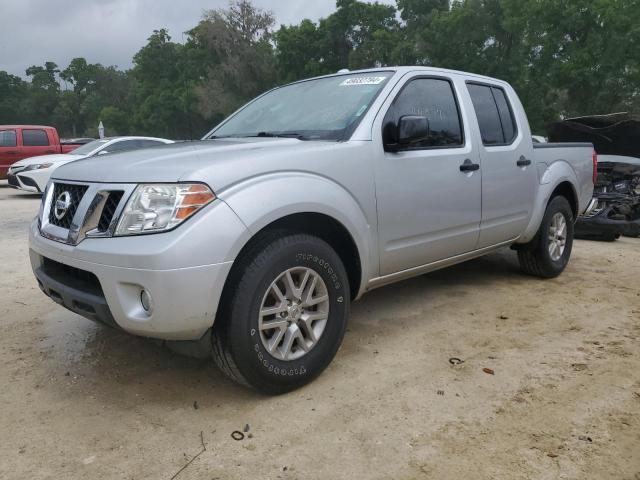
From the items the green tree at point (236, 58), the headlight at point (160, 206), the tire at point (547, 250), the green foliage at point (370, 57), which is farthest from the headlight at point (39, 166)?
the green tree at point (236, 58)

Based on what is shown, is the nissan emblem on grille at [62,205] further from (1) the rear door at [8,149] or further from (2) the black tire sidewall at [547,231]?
(1) the rear door at [8,149]

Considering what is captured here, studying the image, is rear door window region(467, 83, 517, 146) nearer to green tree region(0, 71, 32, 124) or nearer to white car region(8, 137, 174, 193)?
white car region(8, 137, 174, 193)

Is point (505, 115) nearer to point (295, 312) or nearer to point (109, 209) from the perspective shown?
point (295, 312)

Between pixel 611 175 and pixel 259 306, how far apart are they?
7845mm

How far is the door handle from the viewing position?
3.75 meters

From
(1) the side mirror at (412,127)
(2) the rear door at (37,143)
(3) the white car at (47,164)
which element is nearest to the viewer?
(1) the side mirror at (412,127)

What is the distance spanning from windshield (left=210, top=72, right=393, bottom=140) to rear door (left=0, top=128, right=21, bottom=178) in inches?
516

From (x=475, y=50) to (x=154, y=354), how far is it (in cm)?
3132

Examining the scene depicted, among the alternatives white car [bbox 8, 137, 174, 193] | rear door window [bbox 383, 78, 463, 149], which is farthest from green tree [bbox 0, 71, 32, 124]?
rear door window [bbox 383, 78, 463, 149]

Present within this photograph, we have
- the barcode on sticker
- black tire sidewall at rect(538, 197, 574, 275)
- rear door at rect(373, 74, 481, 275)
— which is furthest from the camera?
black tire sidewall at rect(538, 197, 574, 275)

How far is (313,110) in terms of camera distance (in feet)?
11.6

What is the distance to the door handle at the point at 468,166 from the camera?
12.3 feet

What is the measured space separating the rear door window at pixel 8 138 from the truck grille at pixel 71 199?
13862 mm

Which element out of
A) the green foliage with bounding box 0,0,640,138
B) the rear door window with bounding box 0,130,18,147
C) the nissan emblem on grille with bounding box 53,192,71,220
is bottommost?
the nissan emblem on grille with bounding box 53,192,71,220
